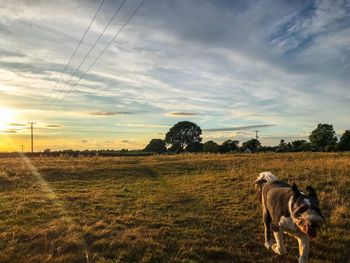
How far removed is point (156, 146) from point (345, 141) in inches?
2045

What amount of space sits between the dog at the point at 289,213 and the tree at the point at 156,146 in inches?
3978

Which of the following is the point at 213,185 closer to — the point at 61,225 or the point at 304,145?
the point at 61,225

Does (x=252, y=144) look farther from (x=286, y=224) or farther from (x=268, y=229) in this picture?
(x=286, y=224)

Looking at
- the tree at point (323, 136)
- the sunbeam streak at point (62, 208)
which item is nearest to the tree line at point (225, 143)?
the tree at point (323, 136)

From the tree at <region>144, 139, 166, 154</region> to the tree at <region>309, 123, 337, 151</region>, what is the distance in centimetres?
4195

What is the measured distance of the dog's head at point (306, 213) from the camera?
6.50 meters

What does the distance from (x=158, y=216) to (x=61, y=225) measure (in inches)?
125

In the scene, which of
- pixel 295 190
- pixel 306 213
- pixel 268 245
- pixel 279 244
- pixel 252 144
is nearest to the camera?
pixel 306 213

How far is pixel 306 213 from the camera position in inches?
264

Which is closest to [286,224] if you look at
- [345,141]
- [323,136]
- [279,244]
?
[279,244]

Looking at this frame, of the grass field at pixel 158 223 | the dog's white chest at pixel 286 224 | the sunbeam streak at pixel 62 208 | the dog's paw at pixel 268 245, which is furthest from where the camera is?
the sunbeam streak at pixel 62 208

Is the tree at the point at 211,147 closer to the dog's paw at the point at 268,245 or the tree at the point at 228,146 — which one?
the tree at the point at 228,146

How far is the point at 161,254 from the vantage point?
29.4ft

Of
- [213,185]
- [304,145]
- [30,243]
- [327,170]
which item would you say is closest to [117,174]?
[213,185]
